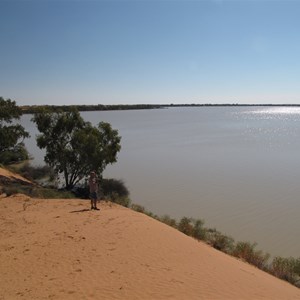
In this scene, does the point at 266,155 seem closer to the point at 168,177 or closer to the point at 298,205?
the point at 168,177

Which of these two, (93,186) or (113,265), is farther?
(93,186)

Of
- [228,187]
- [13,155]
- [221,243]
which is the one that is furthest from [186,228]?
[13,155]

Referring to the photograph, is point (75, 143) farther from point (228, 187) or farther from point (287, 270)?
point (287, 270)

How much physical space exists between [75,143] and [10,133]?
43.3 feet

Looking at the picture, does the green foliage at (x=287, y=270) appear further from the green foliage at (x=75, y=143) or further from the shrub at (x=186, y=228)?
the green foliage at (x=75, y=143)

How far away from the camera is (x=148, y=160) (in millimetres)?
42469

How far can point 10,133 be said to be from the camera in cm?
3819

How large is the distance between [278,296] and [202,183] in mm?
21155

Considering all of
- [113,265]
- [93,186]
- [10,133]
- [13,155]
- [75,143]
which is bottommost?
[13,155]

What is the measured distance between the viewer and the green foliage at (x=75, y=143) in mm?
27953

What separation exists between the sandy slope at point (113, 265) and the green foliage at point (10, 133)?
22001 millimetres

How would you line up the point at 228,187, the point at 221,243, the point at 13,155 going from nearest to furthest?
the point at 221,243, the point at 228,187, the point at 13,155

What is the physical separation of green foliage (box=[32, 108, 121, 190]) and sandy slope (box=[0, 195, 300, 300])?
12.6 m

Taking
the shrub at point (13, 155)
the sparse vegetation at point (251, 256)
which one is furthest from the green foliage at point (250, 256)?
the shrub at point (13, 155)
